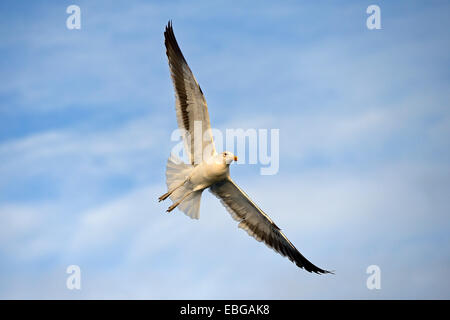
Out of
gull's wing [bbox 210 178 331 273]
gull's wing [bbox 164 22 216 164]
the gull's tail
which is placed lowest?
gull's wing [bbox 210 178 331 273]

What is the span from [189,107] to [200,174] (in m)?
1.59

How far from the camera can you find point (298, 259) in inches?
535

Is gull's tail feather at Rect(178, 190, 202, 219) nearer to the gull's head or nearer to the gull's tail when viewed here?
the gull's tail

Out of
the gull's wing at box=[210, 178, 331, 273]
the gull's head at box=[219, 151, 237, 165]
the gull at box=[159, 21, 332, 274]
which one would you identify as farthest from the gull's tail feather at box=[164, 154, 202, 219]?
the gull's head at box=[219, 151, 237, 165]

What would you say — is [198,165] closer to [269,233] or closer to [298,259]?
[269,233]

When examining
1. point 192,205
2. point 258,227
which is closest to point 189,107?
point 192,205

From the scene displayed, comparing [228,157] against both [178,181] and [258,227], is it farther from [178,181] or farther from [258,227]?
[258,227]

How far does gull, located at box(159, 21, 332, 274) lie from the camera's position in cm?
1256

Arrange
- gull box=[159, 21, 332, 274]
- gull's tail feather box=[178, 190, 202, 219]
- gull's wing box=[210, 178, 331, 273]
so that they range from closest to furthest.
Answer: gull box=[159, 21, 332, 274] < gull's tail feather box=[178, 190, 202, 219] < gull's wing box=[210, 178, 331, 273]

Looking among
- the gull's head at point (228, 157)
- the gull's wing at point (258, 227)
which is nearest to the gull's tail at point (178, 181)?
the gull's wing at point (258, 227)

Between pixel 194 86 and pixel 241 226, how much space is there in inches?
145
